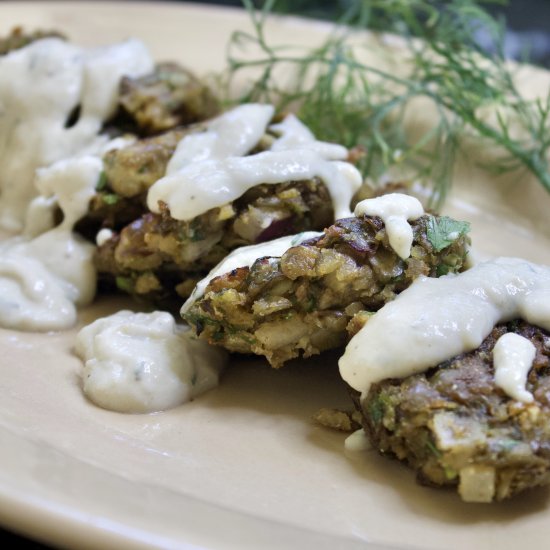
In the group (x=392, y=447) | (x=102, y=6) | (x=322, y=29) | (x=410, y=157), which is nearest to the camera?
(x=392, y=447)

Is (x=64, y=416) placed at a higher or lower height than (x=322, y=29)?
lower

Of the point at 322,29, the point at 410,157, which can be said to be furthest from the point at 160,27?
the point at 410,157

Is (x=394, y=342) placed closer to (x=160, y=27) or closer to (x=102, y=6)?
(x=160, y=27)

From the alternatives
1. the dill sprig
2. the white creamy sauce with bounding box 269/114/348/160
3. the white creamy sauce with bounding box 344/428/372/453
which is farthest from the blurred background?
the white creamy sauce with bounding box 344/428/372/453

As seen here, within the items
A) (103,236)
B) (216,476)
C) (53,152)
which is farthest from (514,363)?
(53,152)

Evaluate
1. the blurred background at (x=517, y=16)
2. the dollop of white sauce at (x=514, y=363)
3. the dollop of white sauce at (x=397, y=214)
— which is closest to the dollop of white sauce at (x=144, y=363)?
the dollop of white sauce at (x=397, y=214)

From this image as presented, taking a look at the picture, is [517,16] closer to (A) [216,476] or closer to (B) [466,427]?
(B) [466,427]
